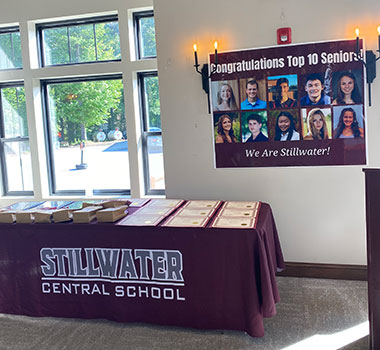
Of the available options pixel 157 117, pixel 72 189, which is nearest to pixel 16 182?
pixel 72 189

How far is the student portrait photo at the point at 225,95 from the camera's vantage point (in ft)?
11.3

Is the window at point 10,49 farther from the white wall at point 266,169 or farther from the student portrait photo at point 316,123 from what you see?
the student portrait photo at point 316,123

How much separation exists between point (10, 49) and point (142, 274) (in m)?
3.19

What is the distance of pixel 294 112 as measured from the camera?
334 centimetres

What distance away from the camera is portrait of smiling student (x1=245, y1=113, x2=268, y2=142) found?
342 centimetres

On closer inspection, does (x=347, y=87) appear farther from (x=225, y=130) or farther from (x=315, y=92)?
(x=225, y=130)

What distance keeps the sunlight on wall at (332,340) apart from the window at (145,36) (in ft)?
9.72

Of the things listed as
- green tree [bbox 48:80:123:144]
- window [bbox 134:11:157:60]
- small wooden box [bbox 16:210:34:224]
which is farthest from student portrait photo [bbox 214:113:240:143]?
small wooden box [bbox 16:210:34:224]

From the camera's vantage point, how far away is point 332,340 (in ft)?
8.35

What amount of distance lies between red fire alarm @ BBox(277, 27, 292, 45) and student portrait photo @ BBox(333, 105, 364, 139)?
0.69 metres

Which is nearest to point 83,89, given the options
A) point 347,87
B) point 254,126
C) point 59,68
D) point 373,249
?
point 59,68

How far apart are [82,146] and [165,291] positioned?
2.32m

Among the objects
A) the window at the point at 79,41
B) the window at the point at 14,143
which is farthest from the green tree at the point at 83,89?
the window at the point at 14,143

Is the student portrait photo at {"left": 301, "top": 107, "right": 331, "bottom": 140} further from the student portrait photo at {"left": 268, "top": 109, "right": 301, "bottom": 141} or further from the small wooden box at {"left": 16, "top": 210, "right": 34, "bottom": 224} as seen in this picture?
the small wooden box at {"left": 16, "top": 210, "right": 34, "bottom": 224}
